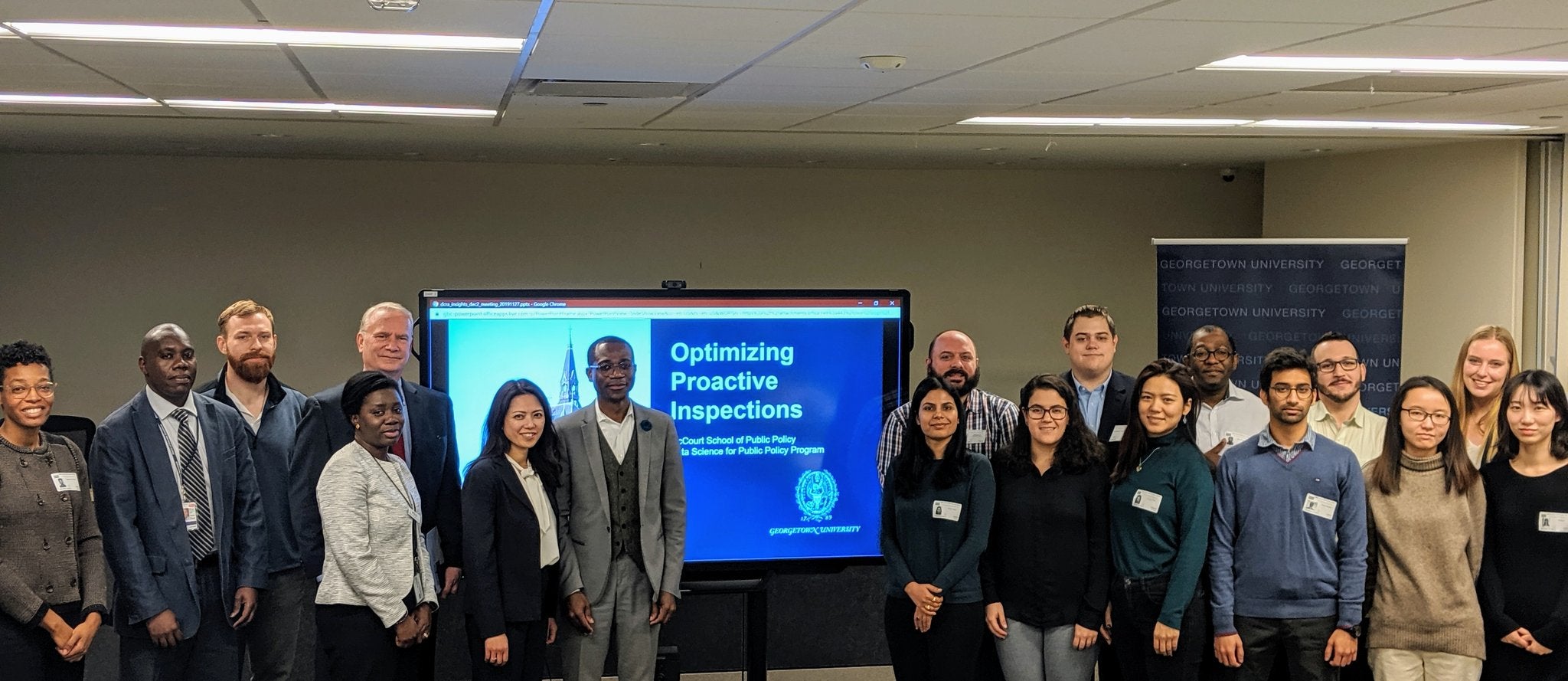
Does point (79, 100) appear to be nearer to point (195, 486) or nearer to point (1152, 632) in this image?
point (195, 486)

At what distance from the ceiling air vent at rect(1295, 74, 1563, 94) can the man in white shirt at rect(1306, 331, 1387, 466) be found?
0.89m

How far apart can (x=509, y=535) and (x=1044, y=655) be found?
167 cm

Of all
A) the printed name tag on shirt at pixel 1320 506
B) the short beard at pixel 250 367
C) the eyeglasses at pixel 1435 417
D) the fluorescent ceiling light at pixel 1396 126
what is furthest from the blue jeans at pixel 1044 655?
the fluorescent ceiling light at pixel 1396 126

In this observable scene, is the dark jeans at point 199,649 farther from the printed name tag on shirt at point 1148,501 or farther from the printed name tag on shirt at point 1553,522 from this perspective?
the printed name tag on shirt at point 1553,522

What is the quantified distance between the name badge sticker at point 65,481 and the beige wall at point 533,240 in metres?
4.98

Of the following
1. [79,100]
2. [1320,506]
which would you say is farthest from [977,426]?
[79,100]

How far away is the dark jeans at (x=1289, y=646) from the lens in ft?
13.0

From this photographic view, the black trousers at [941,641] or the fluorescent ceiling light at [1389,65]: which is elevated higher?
the fluorescent ceiling light at [1389,65]

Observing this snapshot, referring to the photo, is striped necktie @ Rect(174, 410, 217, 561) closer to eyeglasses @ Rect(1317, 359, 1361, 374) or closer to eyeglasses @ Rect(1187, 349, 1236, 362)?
eyeglasses @ Rect(1187, 349, 1236, 362)

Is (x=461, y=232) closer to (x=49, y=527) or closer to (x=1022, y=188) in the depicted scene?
(x=1022, y=188)

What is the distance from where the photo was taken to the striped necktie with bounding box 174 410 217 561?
4156 mm

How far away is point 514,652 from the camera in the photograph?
4.18m

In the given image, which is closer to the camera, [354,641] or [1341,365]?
[354,641]

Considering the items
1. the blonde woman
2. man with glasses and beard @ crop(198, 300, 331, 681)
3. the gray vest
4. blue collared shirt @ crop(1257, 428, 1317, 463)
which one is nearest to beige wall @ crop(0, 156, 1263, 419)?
man with glasses and beard @ crop(198, 300, 331, 681)
